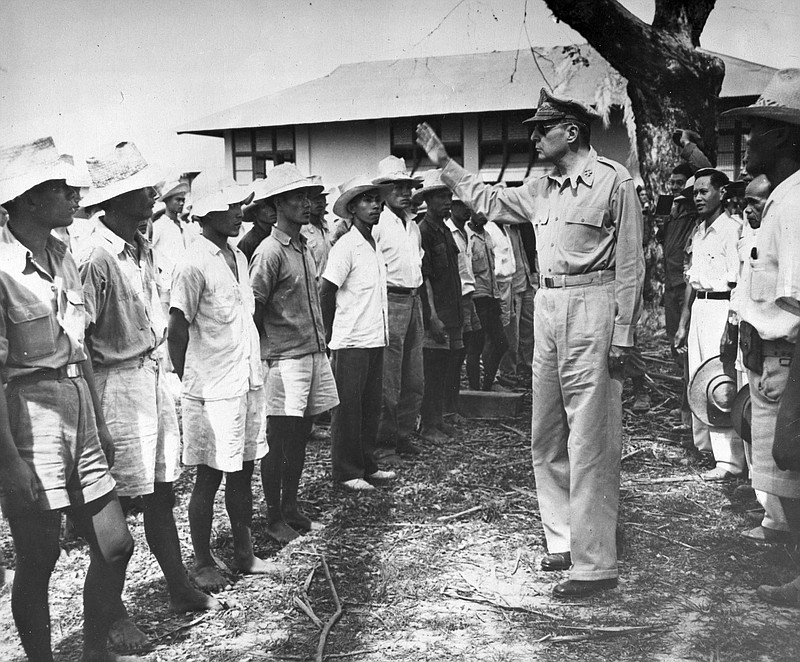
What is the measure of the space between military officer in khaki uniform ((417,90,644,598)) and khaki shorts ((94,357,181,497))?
202 cm

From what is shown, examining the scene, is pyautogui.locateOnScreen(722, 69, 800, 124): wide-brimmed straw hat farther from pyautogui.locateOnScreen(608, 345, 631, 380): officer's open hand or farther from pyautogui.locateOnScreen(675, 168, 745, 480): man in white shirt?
pyautogui.locateOnScreen(675, 168, 745, 480): man in white shirt

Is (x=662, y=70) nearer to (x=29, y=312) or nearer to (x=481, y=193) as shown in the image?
(x=481, y=193)

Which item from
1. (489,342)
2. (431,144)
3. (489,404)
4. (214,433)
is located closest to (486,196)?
(431,144)

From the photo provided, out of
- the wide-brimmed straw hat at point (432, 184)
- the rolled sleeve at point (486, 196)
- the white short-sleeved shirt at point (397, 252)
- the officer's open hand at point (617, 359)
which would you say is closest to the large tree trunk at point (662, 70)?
the wide-brimmed straw hat at point (432, 184)

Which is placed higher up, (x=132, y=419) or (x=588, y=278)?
(x=588, y=278)

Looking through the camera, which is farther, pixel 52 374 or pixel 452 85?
pixel 452 85

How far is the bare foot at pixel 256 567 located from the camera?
14.4 feet

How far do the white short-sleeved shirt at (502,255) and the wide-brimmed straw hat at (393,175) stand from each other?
2.65 meters

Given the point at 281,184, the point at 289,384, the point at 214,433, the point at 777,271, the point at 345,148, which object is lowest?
the point at 214,433

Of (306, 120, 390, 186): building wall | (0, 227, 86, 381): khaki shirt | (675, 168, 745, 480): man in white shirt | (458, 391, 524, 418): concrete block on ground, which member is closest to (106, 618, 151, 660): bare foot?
(0, 227, 86, 381): khaki shirt

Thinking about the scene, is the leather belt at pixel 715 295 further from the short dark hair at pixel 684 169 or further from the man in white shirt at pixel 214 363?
the man in white shirt at pixel 214 363

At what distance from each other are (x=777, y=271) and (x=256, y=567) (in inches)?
120

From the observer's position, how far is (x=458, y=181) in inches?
179

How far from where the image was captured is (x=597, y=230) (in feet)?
13.5
